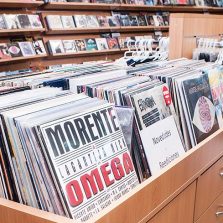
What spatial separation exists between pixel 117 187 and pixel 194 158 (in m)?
0.37

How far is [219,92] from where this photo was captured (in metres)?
1.66

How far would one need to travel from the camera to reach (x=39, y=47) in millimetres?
3906

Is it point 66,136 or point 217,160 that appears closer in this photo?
point 66,136

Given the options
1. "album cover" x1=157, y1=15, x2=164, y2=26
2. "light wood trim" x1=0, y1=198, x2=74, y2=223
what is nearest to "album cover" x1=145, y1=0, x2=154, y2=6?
"album cover" x1=157, y1=15, x2=164, y2=26

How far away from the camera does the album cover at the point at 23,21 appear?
11.9 feet

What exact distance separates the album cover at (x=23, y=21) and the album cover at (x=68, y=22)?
56cm

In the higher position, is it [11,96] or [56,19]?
[56,19]

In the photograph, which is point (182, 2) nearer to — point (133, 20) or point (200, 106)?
point (133, 20)

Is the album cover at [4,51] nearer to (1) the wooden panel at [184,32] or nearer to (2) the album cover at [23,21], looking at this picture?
(2) the album cover at [23,21]

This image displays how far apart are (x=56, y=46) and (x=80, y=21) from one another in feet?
1.69

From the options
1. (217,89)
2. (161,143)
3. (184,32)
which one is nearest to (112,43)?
(184,32)

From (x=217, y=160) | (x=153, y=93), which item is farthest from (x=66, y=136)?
(x=217, y=160)

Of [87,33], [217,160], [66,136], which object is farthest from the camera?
[87,33]

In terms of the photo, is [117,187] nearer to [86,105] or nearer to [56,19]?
[86,105]
